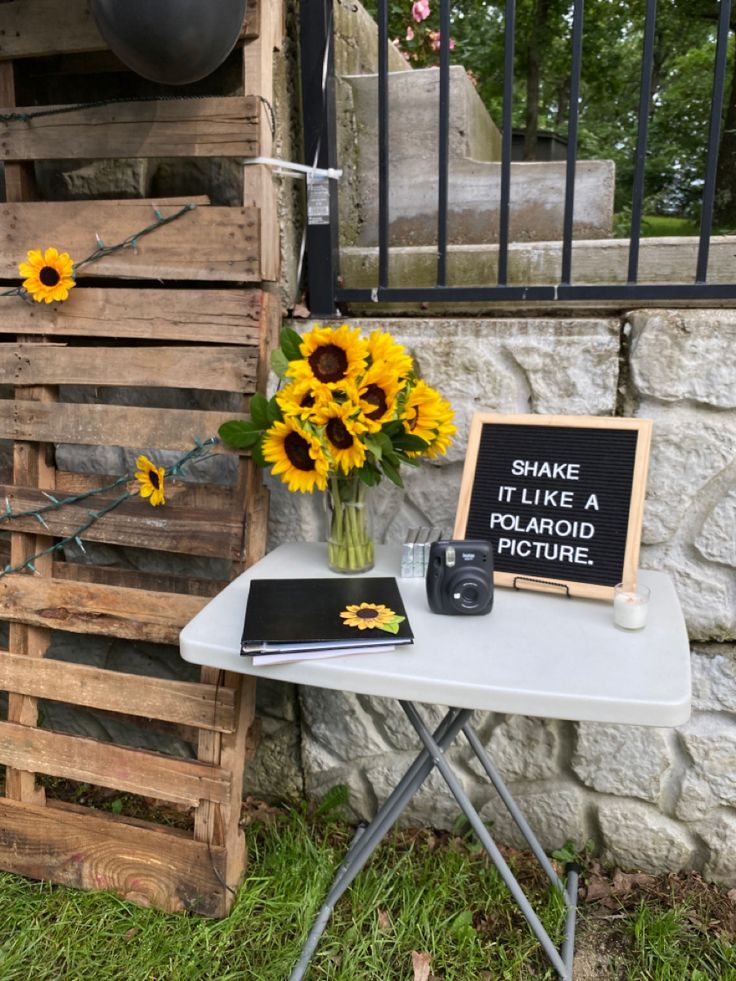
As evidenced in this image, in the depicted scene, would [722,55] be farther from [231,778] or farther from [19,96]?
[231,778]

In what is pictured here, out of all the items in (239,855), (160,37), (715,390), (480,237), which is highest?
(160,37)

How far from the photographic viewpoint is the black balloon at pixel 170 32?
152cm

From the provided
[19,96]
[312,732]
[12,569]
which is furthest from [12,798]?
[19,96]

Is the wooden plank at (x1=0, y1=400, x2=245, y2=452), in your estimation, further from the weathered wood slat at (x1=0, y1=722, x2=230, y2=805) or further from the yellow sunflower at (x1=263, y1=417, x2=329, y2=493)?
the weathered wood slat at (x1=0, y1=722, x2=230, y2=805)

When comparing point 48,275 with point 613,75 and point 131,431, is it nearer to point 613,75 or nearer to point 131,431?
point 131,431

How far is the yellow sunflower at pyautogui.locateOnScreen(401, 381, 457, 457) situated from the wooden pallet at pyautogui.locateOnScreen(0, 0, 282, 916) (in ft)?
1.50

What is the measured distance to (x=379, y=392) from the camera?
5.22 ft

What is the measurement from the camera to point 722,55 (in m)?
1.72

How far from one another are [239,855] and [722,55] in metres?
2.38

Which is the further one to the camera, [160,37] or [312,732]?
[312,732]

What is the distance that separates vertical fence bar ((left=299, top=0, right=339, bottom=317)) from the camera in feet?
6.29

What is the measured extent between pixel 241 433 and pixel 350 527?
0.35 metres

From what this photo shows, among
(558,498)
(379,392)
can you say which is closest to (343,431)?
(379,392)

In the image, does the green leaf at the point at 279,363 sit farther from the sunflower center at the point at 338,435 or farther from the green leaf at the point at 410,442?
the green leaf at the point at 410,442
